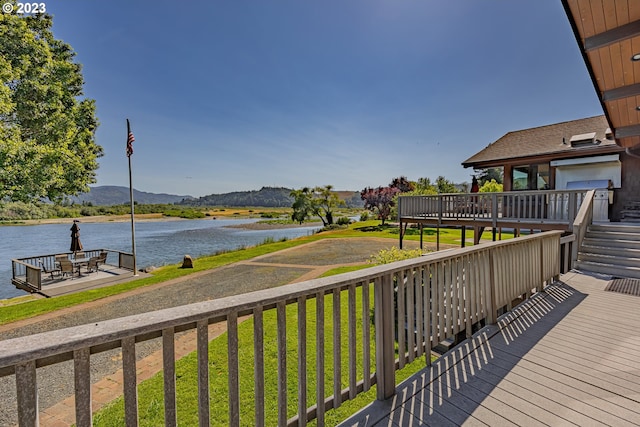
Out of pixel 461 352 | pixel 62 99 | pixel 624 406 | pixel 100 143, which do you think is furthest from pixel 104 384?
pixel 100 143

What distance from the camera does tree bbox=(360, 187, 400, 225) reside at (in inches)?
1278

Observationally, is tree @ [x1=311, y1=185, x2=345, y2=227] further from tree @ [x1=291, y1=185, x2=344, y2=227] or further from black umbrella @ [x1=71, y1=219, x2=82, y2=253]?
black umbrella @ [x1=71, y1=219, x2=82, y2=253]

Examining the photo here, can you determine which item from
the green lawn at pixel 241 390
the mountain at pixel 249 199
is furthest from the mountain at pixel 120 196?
the green lawn at pixel 241 390

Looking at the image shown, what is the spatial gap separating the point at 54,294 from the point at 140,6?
11.1 m

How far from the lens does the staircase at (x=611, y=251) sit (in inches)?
244

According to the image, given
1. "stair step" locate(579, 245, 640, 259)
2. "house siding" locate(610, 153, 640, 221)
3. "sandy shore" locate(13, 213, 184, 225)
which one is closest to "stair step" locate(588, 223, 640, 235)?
"stair step" locate(579, 245, 640, 259)

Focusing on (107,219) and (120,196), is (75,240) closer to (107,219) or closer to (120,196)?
(107,219)

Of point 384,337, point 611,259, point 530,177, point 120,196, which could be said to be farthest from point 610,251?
point 120,196

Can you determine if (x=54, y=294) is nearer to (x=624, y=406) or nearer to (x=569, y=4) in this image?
(x=624, y=406)

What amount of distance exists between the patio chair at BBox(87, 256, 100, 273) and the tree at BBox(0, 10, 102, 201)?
3.47 m

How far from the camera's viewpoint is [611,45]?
3711mm

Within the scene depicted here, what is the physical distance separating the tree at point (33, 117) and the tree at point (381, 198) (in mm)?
27044

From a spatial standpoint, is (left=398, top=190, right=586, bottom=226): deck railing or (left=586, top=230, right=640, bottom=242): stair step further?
(left=398, top=190, right=586, bottom=226): deck railing

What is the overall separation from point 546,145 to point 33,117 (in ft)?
72.4
